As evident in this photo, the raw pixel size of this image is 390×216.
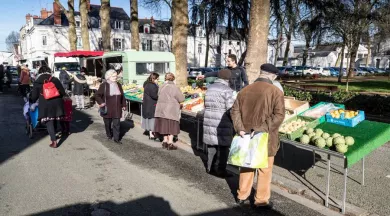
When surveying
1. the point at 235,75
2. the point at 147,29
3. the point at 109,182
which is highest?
the point at 147,29

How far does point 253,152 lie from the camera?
371 centimetres

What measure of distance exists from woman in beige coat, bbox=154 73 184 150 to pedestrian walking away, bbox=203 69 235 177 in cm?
159

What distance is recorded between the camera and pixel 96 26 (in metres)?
49.7

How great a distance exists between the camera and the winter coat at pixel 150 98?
7.22 m

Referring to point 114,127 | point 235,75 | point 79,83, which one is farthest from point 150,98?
point 79,83


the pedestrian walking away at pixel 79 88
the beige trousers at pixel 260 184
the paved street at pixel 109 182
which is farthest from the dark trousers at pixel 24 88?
the beige trousers at pixel 260 184

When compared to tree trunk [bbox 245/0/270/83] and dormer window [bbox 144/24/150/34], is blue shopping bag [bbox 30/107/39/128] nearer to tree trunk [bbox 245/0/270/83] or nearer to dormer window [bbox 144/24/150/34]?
tree trunk [bbox 245/0/270/83]

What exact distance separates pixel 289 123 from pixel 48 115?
486cm

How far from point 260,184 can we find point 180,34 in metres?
8.68

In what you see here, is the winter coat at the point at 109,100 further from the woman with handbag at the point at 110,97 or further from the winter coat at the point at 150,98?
the winter coat at the point at 150,98

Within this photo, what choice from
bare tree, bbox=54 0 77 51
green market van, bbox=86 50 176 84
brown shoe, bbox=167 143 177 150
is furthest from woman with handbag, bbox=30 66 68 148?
bare tree, bbox=54 0 77 51

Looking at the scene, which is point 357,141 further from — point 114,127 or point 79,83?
point 79,83

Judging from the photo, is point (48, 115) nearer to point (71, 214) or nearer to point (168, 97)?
point (168, 97)

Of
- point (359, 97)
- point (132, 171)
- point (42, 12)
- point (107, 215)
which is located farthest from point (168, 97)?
point (42, 12)
